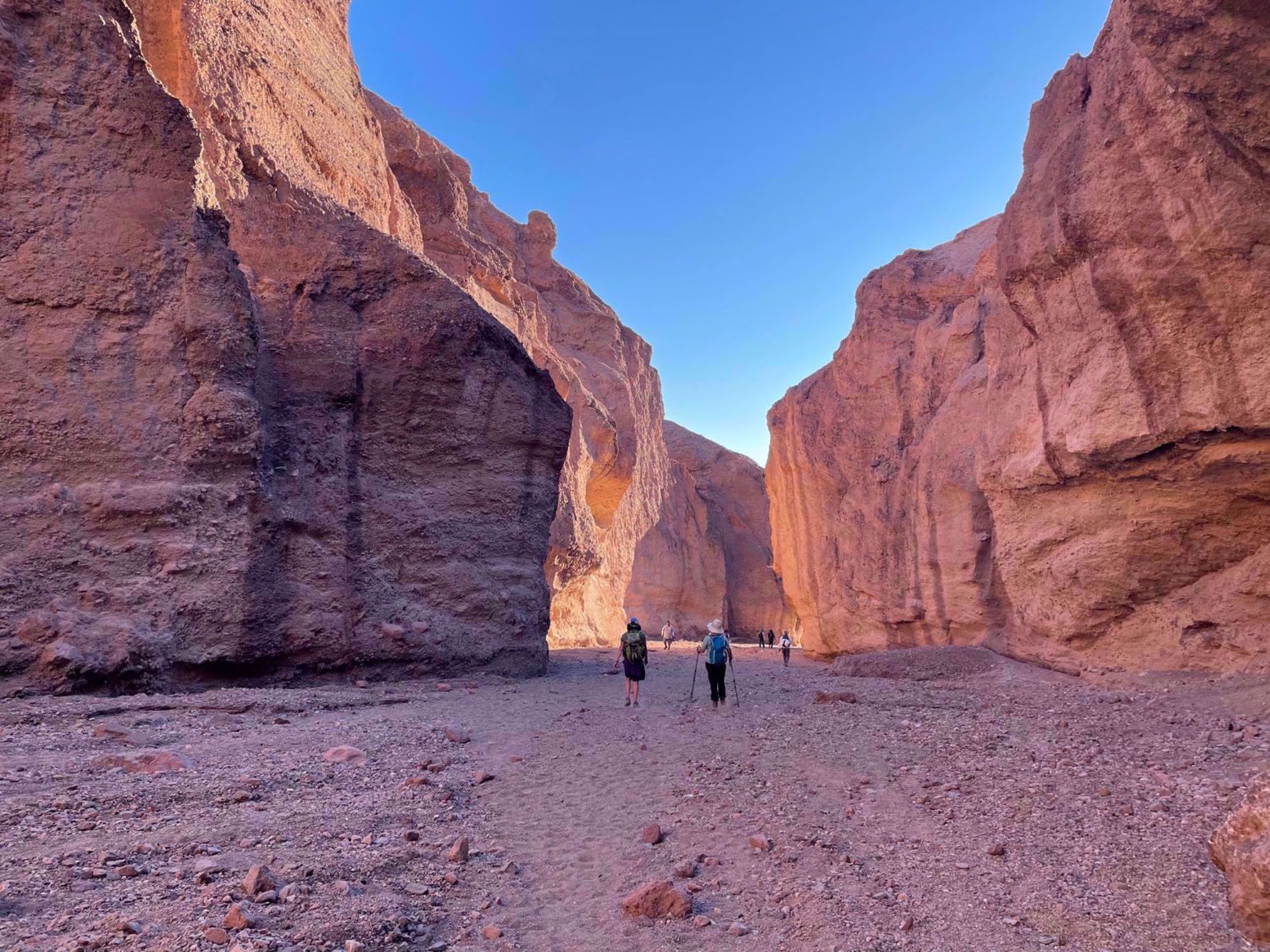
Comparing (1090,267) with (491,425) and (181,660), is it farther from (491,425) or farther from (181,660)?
(181,660)

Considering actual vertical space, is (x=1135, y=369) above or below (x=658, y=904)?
above

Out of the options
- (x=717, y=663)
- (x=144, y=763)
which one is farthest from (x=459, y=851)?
(x=717, y=663)

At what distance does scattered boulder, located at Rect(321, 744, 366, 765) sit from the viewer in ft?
17.3

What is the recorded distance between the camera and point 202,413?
8273 mm

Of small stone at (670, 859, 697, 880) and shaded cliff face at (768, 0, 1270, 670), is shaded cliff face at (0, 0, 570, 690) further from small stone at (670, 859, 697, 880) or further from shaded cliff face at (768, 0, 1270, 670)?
shaded cliff face at (768, 0, 1270, 670)

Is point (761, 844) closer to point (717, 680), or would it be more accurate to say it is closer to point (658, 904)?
point (658, 904)

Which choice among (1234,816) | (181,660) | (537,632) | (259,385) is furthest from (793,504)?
(1234,816)

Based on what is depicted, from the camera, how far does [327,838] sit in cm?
378

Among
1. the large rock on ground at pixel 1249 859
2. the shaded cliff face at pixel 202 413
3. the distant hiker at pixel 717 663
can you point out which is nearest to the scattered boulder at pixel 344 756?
the shaded cliff face at pixel 202 413

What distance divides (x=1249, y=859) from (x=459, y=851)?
341 cm

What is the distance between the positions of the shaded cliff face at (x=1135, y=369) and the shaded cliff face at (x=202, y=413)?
24.8 feet

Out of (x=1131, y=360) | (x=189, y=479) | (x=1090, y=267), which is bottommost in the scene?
(x=189, y=479)

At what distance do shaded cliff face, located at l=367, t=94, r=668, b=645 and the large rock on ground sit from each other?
18.4 m

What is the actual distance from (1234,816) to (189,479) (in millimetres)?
9044
